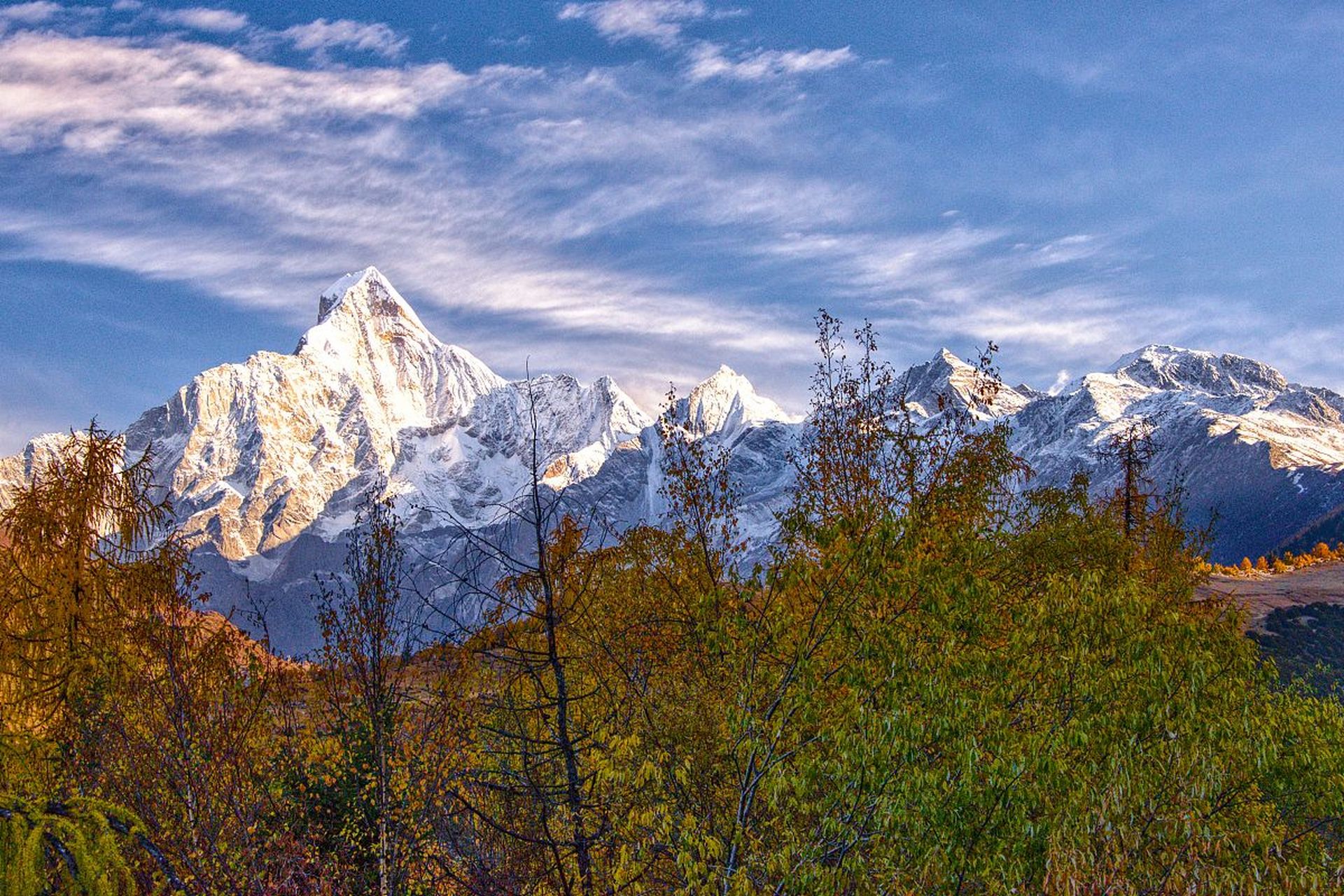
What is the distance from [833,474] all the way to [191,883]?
46.2 feet

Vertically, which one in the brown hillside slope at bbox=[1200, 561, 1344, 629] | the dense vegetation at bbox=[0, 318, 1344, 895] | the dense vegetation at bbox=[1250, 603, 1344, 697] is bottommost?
the dense vegetation at bbox=[1250, 603, 1344, 697]

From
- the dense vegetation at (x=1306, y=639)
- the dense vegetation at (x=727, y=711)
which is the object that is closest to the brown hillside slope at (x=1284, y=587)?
the dense vegetation at (x=1306, y=639)

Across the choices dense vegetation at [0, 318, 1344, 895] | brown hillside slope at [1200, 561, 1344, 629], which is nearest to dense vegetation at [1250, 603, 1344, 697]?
brown hillside slope at [1200, 561, 1344, 629]

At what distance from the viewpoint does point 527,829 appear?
674 inches

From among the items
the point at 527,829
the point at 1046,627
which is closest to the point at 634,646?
the point at 527,829

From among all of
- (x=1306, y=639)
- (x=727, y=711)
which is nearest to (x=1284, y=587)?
(x=1306, y=639)

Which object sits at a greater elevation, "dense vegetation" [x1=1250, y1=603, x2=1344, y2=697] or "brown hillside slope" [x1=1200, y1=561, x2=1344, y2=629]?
"brown hillside slope" [x1=1200, y1=561, x2=1344, y2=629]

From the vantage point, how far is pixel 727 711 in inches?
421

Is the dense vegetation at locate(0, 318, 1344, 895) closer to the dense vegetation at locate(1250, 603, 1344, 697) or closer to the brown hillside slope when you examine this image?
the dense vegetation at locate(1250, 603, 1344, 697)

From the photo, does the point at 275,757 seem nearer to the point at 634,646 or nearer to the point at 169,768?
the point at 169,768

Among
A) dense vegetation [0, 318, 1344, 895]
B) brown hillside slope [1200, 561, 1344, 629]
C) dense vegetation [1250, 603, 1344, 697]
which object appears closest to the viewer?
dense vegetation [0, 318, 1344, 895]

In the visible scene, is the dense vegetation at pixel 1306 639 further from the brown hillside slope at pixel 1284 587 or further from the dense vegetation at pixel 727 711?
the dense vegetation at pixel 727 711

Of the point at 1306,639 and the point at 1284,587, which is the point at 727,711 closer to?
the point at 1306,639

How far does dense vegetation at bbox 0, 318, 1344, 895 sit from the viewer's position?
9523 millimetres
